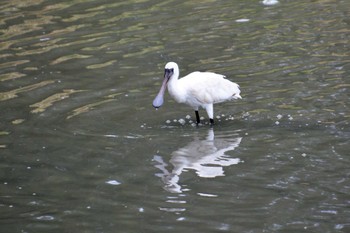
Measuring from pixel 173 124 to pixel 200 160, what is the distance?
5.33 ft

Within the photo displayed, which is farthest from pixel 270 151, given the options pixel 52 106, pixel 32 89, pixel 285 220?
pixel 32 89

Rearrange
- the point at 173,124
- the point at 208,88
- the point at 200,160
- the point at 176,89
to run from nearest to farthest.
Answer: the point at 200,160, the point at 176,89, the point at 208,88, the point at 173,124

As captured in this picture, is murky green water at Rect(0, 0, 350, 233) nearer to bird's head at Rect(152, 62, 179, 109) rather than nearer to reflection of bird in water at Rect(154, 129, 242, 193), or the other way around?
reflection of bird in water at Rect(154, 129, 242, 193)

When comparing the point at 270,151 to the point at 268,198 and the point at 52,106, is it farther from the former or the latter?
the point at 52,106

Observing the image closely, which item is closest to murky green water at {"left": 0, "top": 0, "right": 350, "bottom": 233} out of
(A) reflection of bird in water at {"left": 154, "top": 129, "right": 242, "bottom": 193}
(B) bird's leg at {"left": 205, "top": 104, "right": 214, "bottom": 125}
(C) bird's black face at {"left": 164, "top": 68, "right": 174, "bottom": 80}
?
(A) reflection of bird in water at {"left": 154, "top": 129, "right": 242, "bottom": 193}

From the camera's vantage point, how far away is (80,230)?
26.4 ft

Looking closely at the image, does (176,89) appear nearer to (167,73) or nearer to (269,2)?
(167,73)

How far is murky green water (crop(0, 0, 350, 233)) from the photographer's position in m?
8.46

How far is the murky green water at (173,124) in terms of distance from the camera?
846 centimetres

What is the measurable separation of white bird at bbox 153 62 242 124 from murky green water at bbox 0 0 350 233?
30cm

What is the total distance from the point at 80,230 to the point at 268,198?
6.12ft

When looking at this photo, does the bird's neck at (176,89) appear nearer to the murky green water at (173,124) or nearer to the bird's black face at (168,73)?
the bird's black face at (168,73)

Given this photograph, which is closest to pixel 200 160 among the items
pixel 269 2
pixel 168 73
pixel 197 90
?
pixel 197 90

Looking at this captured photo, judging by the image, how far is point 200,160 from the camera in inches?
400
